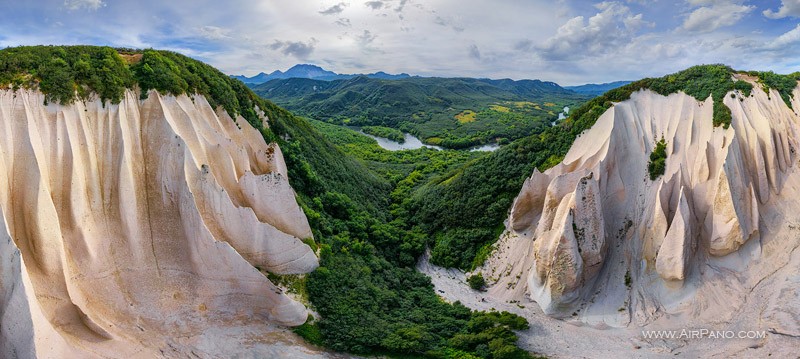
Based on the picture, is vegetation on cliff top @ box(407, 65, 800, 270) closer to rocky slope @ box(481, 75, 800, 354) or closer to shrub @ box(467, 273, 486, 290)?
rocky slope @ box(481, 75, 800, 354)

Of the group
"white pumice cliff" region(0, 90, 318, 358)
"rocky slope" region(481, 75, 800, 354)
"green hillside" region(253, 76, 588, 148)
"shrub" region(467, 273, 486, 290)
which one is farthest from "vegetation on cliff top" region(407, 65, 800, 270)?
"green hillside" region(253, 76, 588, 148)

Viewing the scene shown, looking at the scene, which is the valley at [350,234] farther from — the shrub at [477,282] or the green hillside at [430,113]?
the green hillside at [430,113]

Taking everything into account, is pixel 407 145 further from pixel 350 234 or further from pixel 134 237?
pixel 134 237

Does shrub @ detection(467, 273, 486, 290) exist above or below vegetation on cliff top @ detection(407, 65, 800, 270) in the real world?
below

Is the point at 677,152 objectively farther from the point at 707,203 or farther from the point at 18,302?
the point at 18,302

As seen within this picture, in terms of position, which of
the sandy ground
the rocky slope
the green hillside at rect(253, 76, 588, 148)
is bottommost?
the sandy ground

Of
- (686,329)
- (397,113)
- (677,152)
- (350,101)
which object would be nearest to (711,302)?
(686,329)
